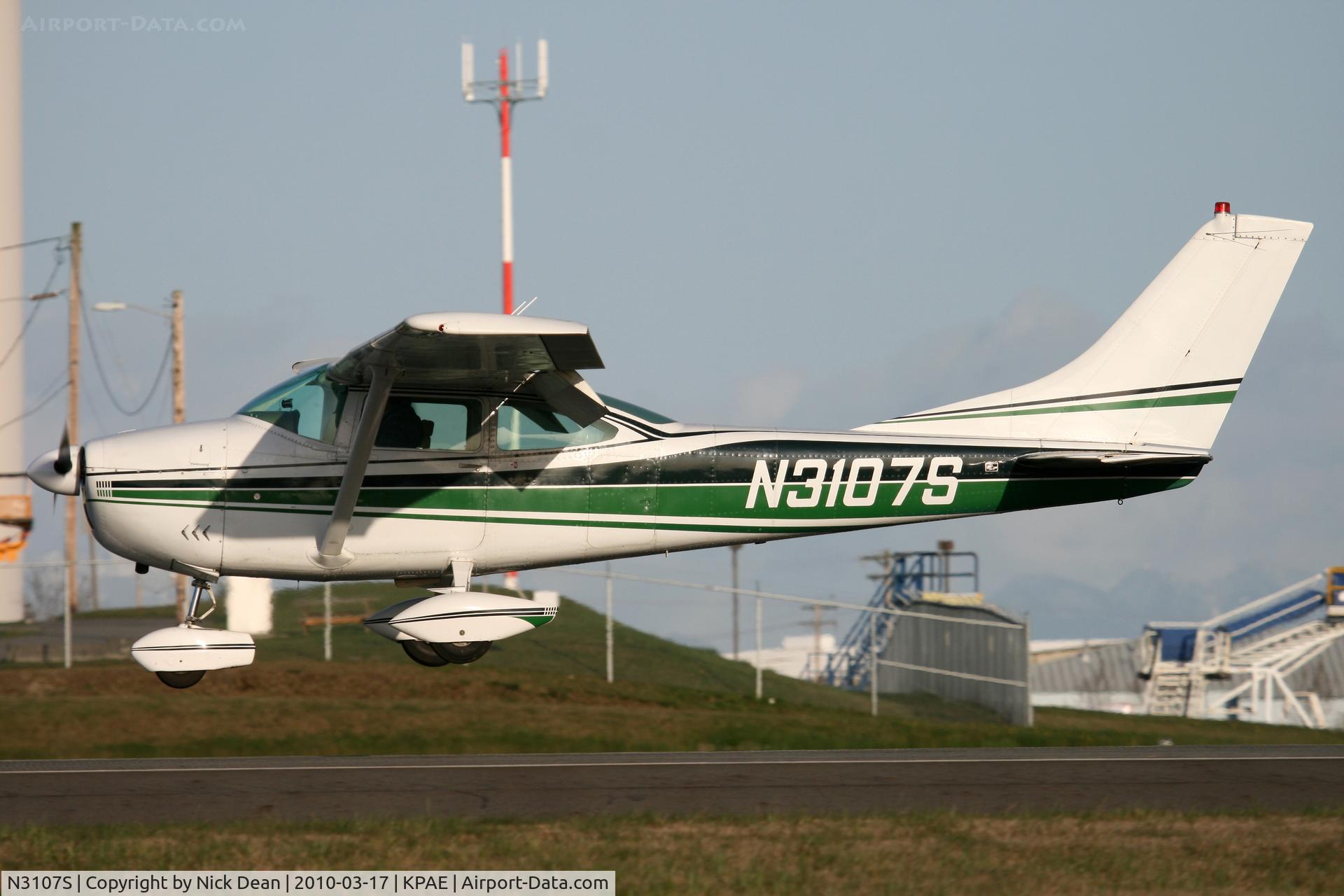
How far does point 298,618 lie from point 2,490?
1314 cm

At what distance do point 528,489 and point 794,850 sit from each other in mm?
3958

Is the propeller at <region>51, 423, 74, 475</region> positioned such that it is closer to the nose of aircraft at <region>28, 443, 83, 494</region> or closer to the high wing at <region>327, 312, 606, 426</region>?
the nose of aircraft at <region>28, 443, 83, 494</region>

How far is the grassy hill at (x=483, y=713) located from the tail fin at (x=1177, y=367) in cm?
1078

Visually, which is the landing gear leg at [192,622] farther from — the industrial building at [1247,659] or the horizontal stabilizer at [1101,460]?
the industrial building at [1247,659]

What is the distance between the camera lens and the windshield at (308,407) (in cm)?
1047

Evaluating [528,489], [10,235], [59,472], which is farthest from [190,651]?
[10,235]

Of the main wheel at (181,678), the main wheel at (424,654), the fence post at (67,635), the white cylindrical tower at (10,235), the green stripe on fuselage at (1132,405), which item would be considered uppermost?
the white cylindrical tower at (10,235)

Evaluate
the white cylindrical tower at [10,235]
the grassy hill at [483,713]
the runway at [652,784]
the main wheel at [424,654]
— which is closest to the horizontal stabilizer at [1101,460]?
the runway at [652,784]

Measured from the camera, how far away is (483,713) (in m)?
22.3

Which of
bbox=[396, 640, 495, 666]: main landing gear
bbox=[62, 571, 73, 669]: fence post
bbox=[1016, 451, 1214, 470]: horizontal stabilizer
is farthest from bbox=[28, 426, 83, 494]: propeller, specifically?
bbox=[62, 571, 73, 669]: fence post

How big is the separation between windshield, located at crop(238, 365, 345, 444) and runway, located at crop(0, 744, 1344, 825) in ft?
15.7

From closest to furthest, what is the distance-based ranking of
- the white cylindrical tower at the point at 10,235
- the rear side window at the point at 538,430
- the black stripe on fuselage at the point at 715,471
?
1. the black stripe on fuselage at the point at 715,471
2. the rear side window at the point at 538,430
3. the white cylindrical tower at the point at 10,235

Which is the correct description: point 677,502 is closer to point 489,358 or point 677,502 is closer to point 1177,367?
point 489,358

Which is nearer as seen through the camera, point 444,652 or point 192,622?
point 192,622
